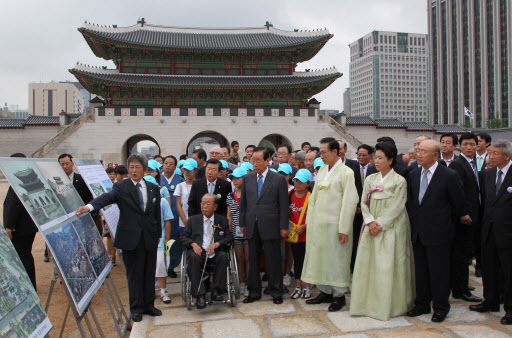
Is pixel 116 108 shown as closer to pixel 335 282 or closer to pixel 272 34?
pixel 272 34

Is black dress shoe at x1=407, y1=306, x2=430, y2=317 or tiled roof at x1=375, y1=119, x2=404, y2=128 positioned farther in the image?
tiled roof at x1=375, y1=119, x2=404, y2=128

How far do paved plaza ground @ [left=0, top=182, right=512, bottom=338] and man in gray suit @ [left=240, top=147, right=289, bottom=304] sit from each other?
25 cm

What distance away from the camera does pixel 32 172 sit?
3057 millimetres

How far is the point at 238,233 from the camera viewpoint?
16.7 ft

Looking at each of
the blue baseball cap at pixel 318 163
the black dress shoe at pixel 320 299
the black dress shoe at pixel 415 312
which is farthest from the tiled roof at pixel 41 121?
the black dress shoe at pixel 415 312

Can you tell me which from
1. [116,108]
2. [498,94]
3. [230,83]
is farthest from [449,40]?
[116,108]

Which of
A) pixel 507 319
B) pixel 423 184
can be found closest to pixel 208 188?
pixel 423 184

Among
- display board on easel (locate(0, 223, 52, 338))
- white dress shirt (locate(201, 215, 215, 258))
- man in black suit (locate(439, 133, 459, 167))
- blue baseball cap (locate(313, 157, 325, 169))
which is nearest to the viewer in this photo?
display board on easel (locate(0, 223, 52, 338))

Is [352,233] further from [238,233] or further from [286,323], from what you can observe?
[238,233]

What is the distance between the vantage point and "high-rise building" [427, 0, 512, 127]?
62656mm

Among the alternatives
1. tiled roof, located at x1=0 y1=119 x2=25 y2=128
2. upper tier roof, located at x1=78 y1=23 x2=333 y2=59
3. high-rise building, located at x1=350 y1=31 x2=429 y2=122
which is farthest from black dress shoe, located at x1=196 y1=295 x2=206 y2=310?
high-rise building, located at x1=350 y1=31 x2=429 y2=122

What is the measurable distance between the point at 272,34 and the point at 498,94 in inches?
2133

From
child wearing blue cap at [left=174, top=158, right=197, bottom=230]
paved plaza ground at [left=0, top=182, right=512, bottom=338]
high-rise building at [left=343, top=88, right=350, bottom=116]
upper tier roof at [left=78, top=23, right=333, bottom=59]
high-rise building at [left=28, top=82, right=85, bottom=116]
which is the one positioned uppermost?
high-rise building at [left=343, top=88, right=350, bottom=116]

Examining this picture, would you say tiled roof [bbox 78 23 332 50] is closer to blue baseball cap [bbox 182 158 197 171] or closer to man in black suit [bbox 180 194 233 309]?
blue baseball cap [bbox 182 158 197 171]
